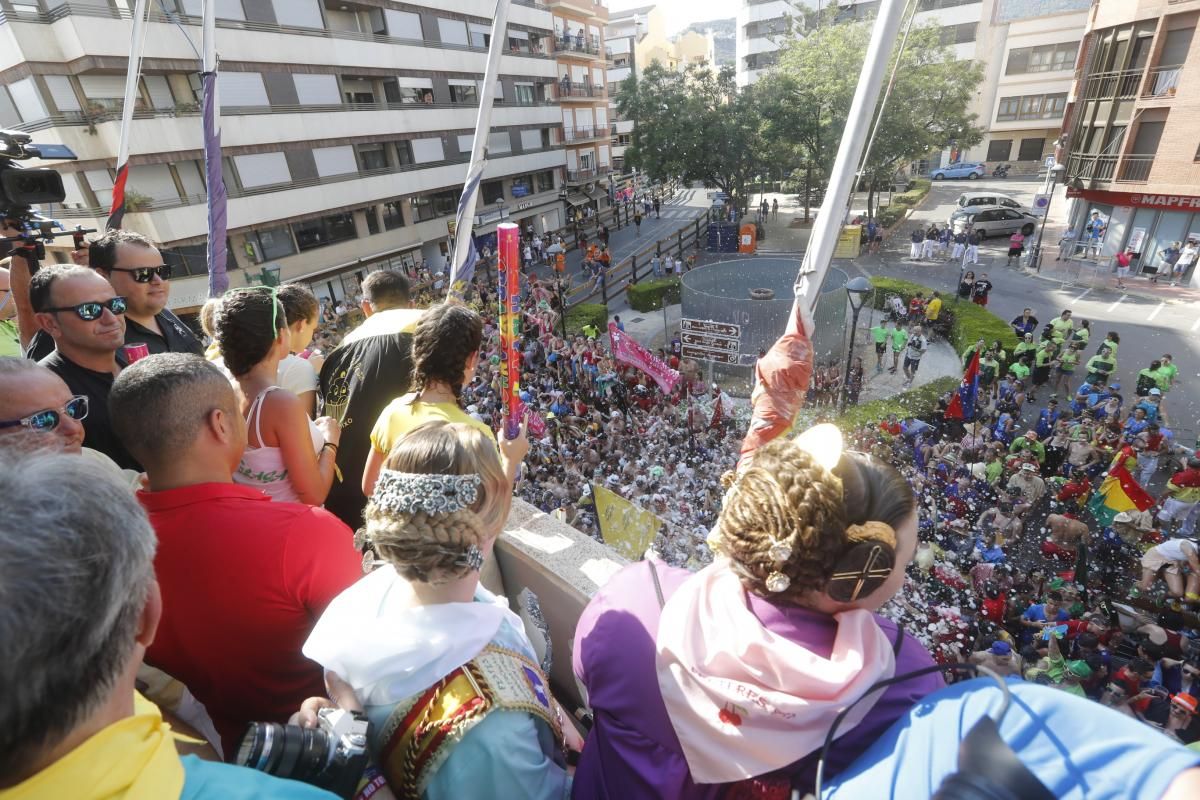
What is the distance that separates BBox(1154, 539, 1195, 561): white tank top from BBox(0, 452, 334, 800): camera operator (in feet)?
30.2

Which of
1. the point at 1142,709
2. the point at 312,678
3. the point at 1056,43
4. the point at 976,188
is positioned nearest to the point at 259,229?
the point at 312,678

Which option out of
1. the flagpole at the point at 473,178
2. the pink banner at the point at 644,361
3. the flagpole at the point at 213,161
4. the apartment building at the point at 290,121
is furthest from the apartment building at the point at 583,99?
the flagpole at the point at 473,178

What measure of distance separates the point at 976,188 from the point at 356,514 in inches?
1729

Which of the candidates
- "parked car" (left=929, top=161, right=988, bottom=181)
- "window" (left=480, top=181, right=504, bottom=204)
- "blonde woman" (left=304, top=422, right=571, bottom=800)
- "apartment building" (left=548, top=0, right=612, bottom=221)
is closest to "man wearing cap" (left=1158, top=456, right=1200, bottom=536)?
"blonde woman" (left=304, top=422, right=571, bottom=800)

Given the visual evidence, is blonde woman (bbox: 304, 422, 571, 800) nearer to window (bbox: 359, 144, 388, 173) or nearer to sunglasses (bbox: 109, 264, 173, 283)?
sunglasses (bbox: 109, 264, 173, 283)

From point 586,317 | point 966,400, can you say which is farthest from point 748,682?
point 586,317

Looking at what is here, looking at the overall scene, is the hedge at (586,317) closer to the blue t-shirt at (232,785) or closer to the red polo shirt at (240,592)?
the red polo shirt at (240,592)

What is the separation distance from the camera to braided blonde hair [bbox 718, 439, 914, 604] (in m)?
1.38

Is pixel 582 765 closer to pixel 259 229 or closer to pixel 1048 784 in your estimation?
pixel 1048 784

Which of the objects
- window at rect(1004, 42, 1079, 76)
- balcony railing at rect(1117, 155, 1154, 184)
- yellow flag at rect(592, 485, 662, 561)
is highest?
window at rect(1004, 42, 1079, 76)

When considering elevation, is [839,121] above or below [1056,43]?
below

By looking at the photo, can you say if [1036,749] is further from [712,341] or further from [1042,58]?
[1042,58]

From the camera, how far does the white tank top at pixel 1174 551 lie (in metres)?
6.85

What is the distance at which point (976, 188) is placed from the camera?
123 feet
